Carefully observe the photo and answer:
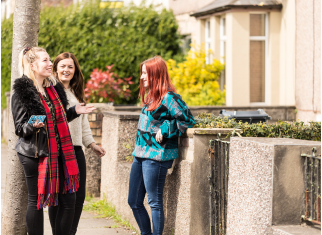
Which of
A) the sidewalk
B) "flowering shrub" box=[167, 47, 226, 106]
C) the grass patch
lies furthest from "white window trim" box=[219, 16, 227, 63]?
the sidewalk

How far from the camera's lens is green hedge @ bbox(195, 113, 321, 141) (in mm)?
4387

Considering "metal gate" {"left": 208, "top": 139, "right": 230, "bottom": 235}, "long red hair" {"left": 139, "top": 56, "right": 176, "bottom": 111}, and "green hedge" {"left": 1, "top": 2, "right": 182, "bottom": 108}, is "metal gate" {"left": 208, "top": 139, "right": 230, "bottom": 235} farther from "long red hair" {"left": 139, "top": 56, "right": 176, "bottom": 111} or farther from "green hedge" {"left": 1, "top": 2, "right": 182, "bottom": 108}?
"green hedge" {"left": 1, "top": 2, "right": 182, "bottom": 108}

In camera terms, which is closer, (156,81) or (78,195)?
(156,81)

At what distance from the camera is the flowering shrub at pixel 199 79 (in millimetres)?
11086

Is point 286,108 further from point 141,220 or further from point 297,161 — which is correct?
point 297,161

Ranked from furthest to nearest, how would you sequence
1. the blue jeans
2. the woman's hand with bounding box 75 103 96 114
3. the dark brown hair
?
the dark brown hair, the blue jeans, the woman's hand with bounding box 75 103 96 114

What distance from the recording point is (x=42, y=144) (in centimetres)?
368

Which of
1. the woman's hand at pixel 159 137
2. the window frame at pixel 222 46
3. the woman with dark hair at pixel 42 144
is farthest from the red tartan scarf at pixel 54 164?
the window frame at pixel 222 46

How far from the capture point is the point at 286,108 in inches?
384

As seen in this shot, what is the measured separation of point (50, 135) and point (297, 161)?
1.91 meters

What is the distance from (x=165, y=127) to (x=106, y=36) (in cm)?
999

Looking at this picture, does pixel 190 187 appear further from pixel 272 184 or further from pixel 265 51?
pixel 265 51

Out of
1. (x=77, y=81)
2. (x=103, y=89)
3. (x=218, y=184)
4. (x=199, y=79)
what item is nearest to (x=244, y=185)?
(x=218, y=184)

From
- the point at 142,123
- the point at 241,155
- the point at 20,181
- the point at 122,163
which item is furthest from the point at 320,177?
the point at 122,163
